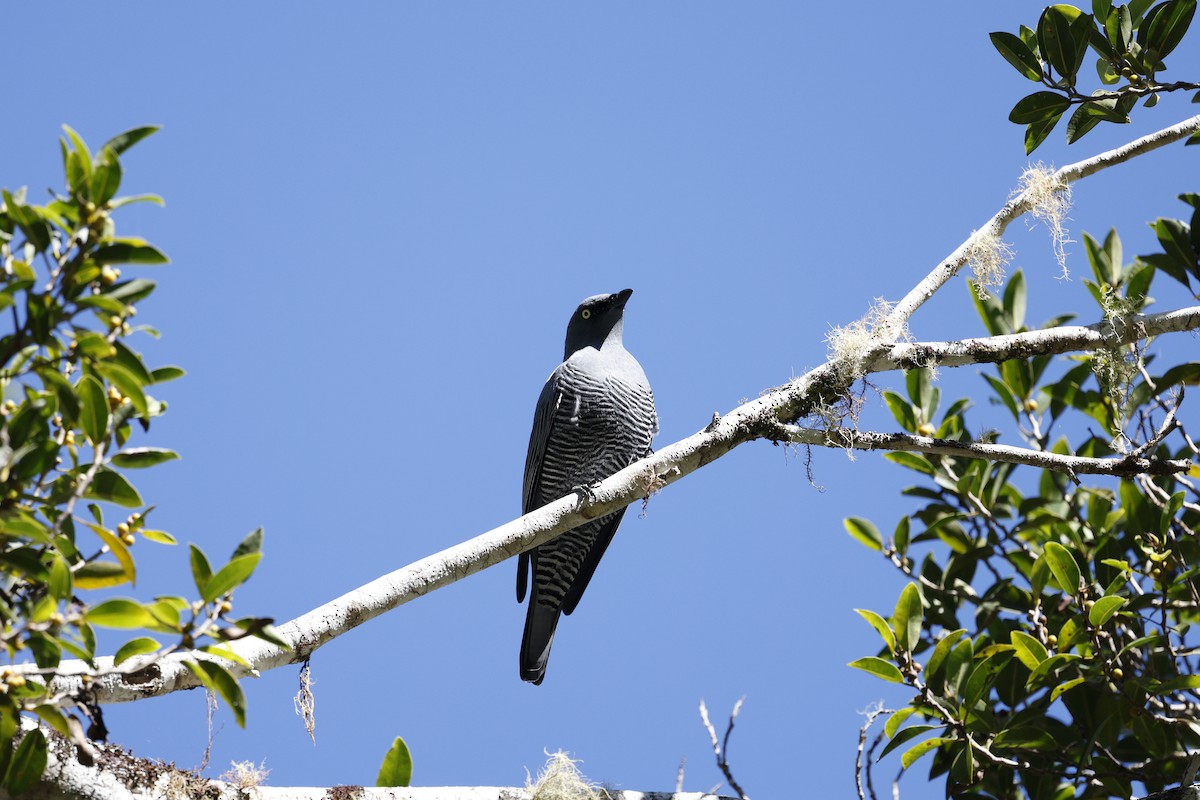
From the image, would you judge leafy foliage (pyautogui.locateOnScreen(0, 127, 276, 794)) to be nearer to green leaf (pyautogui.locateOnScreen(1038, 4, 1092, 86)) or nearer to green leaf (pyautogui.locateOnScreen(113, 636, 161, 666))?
green leaf (pyautogui.locateOnScreen(113, 636, 161, 666))

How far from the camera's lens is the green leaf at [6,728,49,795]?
2.46 meters

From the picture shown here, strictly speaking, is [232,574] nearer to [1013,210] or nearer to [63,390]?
[63,390]

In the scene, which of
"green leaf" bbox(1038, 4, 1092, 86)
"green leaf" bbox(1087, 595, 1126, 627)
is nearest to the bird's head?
"green leaf" bbox(1038, 4, 1092, 86)

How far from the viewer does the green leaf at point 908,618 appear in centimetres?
377

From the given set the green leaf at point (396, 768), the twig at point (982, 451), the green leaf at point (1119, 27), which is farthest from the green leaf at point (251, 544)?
the green leaf at point (1119, 27)

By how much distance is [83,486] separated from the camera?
240 centimetres

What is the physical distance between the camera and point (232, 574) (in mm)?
2291

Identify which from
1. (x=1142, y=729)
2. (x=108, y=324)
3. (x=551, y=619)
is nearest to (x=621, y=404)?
(x=551, y=619)

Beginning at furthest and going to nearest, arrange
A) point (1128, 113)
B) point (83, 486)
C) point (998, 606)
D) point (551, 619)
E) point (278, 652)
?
point (551, 619)
point (998, 606)
point (1128, 113)
point (278, 652)
point (83, 486)

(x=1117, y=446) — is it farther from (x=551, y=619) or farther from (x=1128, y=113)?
(x=551, y=619)

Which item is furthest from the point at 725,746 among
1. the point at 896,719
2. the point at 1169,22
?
the point at 1169,22

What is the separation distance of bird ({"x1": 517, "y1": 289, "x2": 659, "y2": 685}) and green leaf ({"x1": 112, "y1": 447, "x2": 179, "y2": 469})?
3037 millimetres

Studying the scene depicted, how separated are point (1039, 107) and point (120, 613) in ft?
11.8

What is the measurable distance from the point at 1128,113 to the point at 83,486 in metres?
3.75
